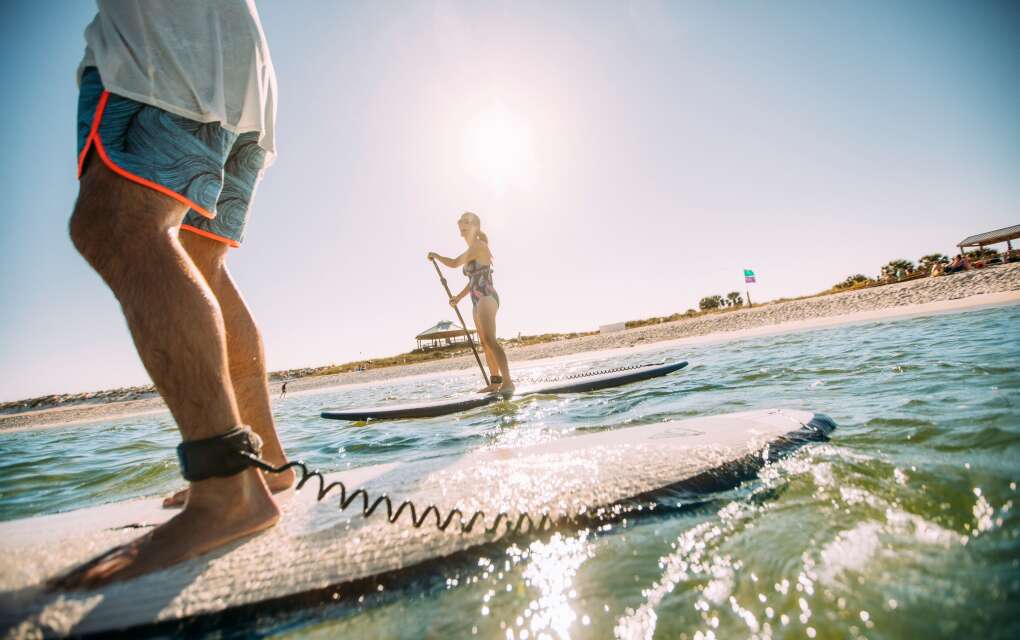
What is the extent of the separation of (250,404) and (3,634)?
104 cm

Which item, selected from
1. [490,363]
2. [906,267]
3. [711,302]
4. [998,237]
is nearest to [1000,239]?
[998,237]

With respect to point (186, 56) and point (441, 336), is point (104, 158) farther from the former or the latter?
point (441, 336)

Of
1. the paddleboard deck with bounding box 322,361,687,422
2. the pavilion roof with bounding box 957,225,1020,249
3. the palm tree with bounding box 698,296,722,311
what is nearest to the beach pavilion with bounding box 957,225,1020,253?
the pavilion roof with bounding box 957,225,1020,249

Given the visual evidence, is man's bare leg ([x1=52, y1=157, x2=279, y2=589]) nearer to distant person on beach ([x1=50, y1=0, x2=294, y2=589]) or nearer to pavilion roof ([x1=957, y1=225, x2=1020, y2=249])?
distant person on beach ([x1=50, y1=0, x2=294, y2=589])

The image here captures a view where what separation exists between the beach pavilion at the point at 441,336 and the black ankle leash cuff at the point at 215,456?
124 ft

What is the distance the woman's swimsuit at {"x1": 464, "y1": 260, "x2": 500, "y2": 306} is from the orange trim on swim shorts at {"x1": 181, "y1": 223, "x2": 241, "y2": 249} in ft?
12.9

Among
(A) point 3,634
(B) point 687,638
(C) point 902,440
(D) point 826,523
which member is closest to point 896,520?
(D) point 826,523

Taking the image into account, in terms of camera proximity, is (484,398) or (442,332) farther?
(442,332)

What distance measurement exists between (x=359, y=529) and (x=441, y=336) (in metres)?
40.1

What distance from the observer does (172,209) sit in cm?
135

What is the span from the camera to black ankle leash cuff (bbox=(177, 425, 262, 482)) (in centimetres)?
115

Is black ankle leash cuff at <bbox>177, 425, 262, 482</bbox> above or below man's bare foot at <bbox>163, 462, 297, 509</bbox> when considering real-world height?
above

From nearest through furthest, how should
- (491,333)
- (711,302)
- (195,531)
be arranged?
(195,531) < (491,333) < (711,302)

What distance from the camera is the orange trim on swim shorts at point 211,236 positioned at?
6.00 feet
